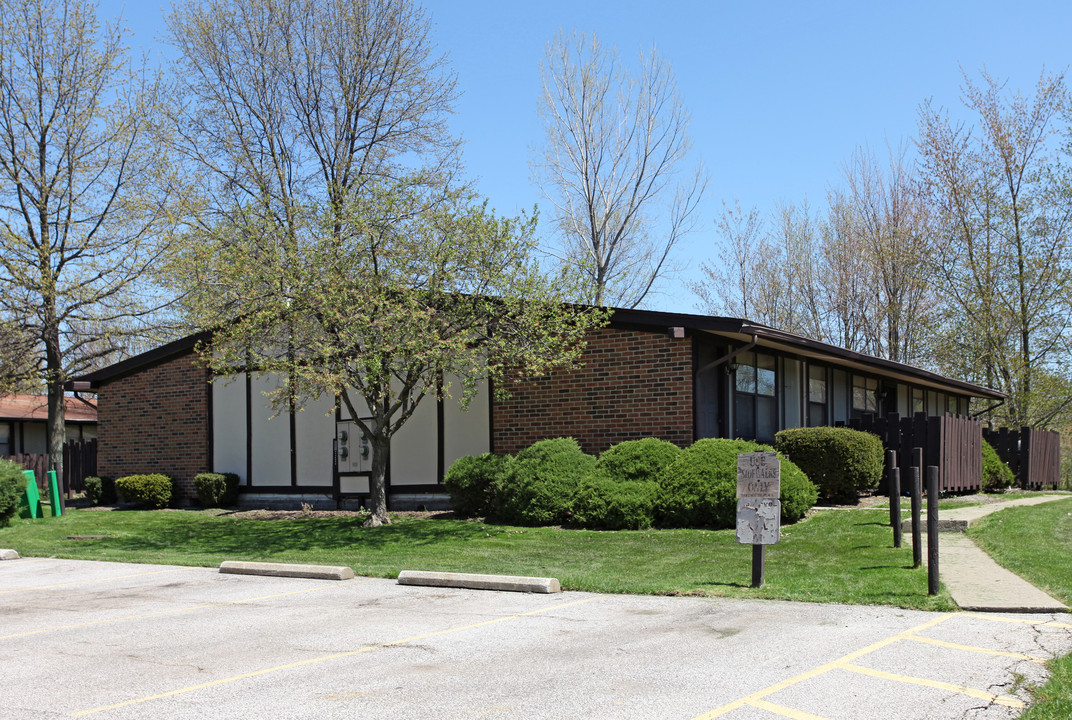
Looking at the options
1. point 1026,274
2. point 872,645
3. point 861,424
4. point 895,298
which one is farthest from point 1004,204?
point 872,645

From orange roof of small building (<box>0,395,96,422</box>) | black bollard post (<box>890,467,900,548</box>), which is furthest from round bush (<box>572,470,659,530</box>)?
orange roof of small building (<box>0,395,96,422</box>)

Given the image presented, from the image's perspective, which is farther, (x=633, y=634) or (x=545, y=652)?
(x=633, y=634)

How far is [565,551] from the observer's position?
12.3 m

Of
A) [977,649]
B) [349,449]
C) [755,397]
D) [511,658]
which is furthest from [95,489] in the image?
[977,649]

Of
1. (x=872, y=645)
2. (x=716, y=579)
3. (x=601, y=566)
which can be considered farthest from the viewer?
(x=601, y=566)

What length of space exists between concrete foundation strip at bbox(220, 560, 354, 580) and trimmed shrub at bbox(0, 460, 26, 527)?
9102 millimetres

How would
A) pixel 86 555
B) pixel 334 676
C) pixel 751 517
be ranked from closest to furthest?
pixel 334 676
pixel 751 517
pixel 86 555

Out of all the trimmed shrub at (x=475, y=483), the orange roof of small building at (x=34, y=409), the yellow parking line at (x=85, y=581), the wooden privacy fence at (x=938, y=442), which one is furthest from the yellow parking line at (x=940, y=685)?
the orange roof of small building at (x=34, y=409)

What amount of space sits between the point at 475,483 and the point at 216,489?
7675 millimetres

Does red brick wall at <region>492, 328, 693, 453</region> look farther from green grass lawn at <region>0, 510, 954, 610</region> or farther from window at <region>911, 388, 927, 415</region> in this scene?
window at <region>911, 388, 927, 415</region>

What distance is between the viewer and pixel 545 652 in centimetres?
642

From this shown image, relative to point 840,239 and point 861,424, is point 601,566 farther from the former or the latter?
point 840,239

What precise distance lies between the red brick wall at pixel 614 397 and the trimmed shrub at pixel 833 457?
1909 mm

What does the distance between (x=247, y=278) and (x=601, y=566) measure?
7078 mm
